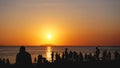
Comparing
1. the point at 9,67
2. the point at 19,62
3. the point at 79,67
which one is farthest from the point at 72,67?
the point at 19,62

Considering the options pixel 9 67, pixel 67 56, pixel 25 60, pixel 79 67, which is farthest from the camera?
pixel 67 56

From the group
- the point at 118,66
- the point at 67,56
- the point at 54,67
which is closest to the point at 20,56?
the point at 54,67

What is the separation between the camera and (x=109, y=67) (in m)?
20.0

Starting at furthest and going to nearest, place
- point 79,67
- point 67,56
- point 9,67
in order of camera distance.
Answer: point 67,56 < point 79,67 < point 9,67

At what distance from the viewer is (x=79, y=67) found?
2045 cm

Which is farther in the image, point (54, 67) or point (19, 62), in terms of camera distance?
point (54, 67)

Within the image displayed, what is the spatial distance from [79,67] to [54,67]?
1831 millimetres

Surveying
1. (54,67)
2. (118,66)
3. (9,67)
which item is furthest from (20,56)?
(118,66)

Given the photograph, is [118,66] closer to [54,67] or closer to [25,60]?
[54,67]

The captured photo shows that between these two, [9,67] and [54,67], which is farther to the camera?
[54,67]

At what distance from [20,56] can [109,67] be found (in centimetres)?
923

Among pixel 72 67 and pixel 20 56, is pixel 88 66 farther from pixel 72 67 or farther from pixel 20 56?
pixel 20 56

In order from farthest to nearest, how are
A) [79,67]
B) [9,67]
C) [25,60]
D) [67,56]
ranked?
[67,56] < [79,67] < [9,67] < [25,60]

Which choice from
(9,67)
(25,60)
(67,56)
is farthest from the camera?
(67,56)
